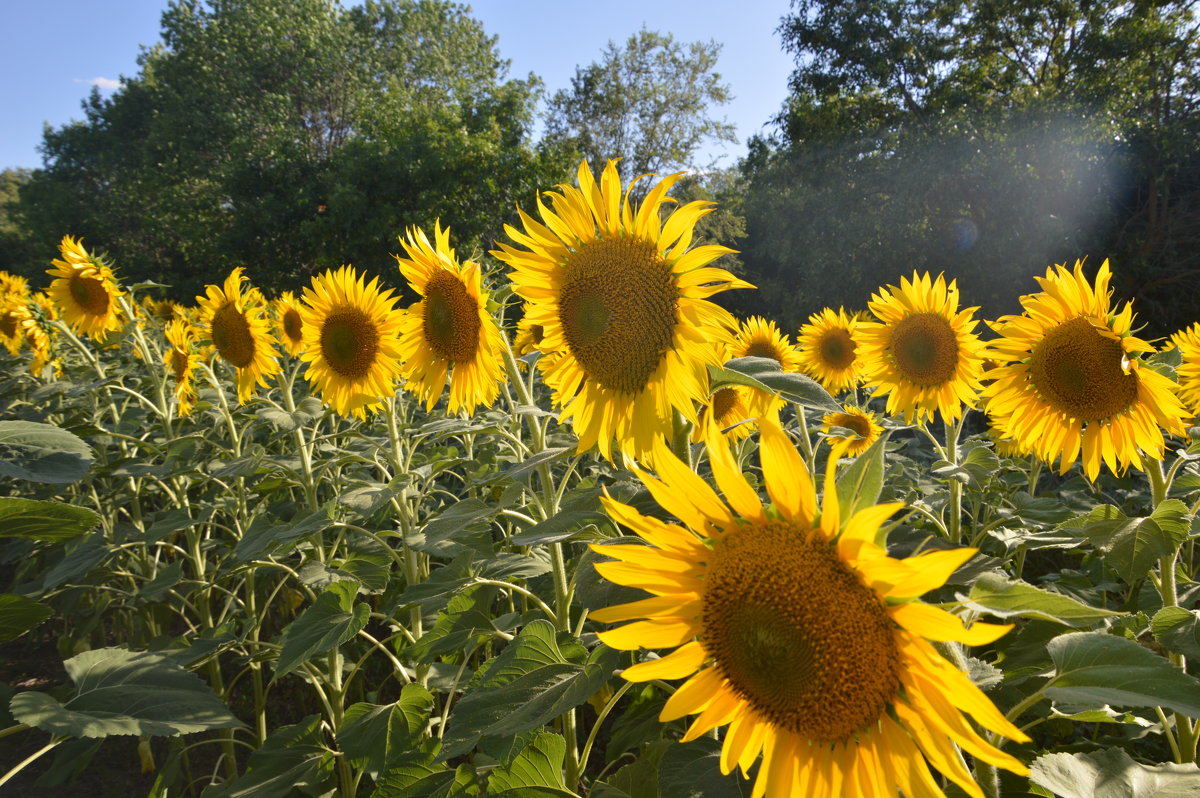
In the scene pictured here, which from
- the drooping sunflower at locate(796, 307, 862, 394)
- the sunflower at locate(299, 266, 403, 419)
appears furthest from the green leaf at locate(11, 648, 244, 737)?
the drooping sunflower at locate(796, 307, 862, 394)

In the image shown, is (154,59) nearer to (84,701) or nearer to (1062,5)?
(1062,5)

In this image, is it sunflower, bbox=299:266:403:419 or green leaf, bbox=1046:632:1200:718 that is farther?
sunflower, bbox=299:266:403:419

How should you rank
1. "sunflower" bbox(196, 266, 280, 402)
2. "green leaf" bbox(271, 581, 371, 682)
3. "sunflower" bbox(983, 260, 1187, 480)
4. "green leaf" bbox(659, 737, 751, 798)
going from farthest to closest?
"sunflower" bbox(196, 266, 280, 402) → "sunflower" bbox(983, 260, 1187, 480) → "green leaf" bbox(271, 581, 371, 682) → "green leaf" bbox(659, 737, 751, 798)

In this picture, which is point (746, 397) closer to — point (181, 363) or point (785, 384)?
point (785, 384)

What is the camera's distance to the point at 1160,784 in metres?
0.85

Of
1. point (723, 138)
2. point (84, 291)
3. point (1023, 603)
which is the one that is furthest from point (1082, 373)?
point (723, 138)

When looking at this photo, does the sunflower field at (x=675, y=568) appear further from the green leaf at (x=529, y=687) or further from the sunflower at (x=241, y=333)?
the sunflower at (x=241, y=333)

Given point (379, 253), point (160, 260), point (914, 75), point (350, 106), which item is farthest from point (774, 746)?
point (160, 260)

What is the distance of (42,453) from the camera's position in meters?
0.86

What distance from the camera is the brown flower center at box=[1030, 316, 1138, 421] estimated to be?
1.68 m

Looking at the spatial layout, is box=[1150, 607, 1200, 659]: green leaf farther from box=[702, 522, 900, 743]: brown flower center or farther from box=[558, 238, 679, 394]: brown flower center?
box=[558, 238, 679, 394]: brown flower center

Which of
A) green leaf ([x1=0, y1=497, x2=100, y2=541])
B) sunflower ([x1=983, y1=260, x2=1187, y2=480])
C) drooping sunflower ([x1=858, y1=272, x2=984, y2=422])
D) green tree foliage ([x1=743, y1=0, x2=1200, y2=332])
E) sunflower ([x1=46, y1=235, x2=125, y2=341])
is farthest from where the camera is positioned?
green tree foliage ([x1=743, y1=0, x2=1200, y2=332])

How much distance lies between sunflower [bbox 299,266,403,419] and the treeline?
7836 mm

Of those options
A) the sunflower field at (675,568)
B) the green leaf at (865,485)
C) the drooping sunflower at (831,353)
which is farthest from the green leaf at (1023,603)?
the drooping sunflower at (831,353)
